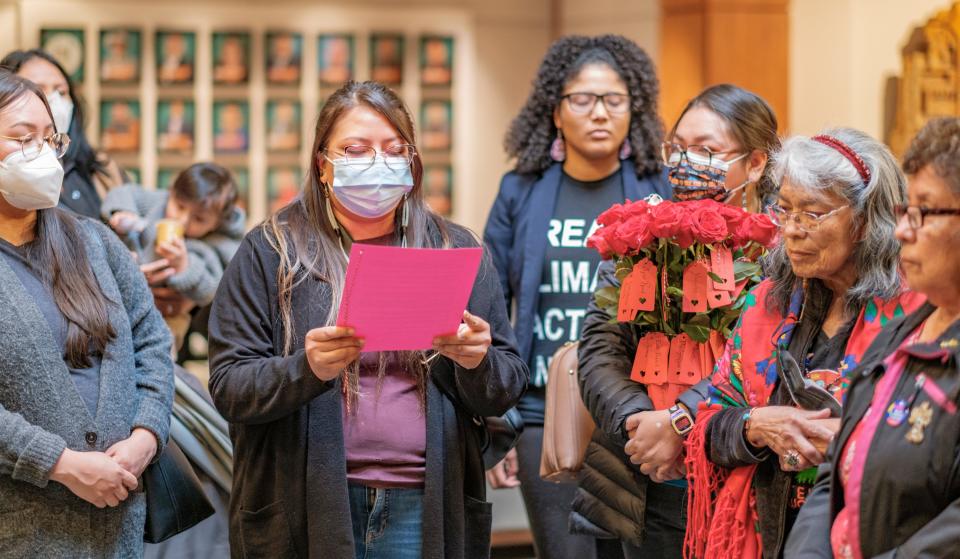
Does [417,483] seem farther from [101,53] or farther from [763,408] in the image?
[101,53]

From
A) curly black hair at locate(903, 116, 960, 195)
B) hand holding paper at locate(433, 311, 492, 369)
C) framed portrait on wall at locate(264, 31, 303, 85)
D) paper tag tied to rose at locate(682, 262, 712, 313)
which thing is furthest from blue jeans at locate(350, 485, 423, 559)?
framed portrait on wall at locate(264, 31, 303, 85)

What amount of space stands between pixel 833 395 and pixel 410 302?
929 mm

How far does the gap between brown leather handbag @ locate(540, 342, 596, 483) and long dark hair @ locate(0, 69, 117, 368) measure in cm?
126

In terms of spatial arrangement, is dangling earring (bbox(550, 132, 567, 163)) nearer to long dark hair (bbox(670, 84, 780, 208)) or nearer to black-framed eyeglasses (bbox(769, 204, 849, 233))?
long dark hair (bbox(670, 84, 780, 208))

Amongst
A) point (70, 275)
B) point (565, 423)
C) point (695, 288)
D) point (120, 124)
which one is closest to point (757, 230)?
point (695, 288)

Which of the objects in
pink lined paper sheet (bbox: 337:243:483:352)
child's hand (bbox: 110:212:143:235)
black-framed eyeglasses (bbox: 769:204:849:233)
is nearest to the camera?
pink lined paper sheet (bbox: 337:243:483:352)

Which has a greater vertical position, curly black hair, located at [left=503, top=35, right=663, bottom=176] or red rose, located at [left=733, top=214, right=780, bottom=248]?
curly black hair, located at [left=503, top=35, right=663, bottom=176]

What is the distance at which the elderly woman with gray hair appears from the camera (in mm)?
2729

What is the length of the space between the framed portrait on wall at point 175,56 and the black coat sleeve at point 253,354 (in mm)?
5180

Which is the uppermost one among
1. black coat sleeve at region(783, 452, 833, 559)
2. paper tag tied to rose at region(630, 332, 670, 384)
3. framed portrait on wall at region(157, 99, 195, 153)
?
framed portrait on wall at region(157, 99, 195, 153)

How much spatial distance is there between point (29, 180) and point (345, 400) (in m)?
0.97

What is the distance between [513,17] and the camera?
28.1 feet

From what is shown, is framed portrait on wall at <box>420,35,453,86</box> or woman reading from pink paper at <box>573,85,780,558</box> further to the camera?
framed portrait on wall at <box>420,35,453,86</box>

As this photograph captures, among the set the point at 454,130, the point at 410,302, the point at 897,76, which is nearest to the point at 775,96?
the point at 897,76
